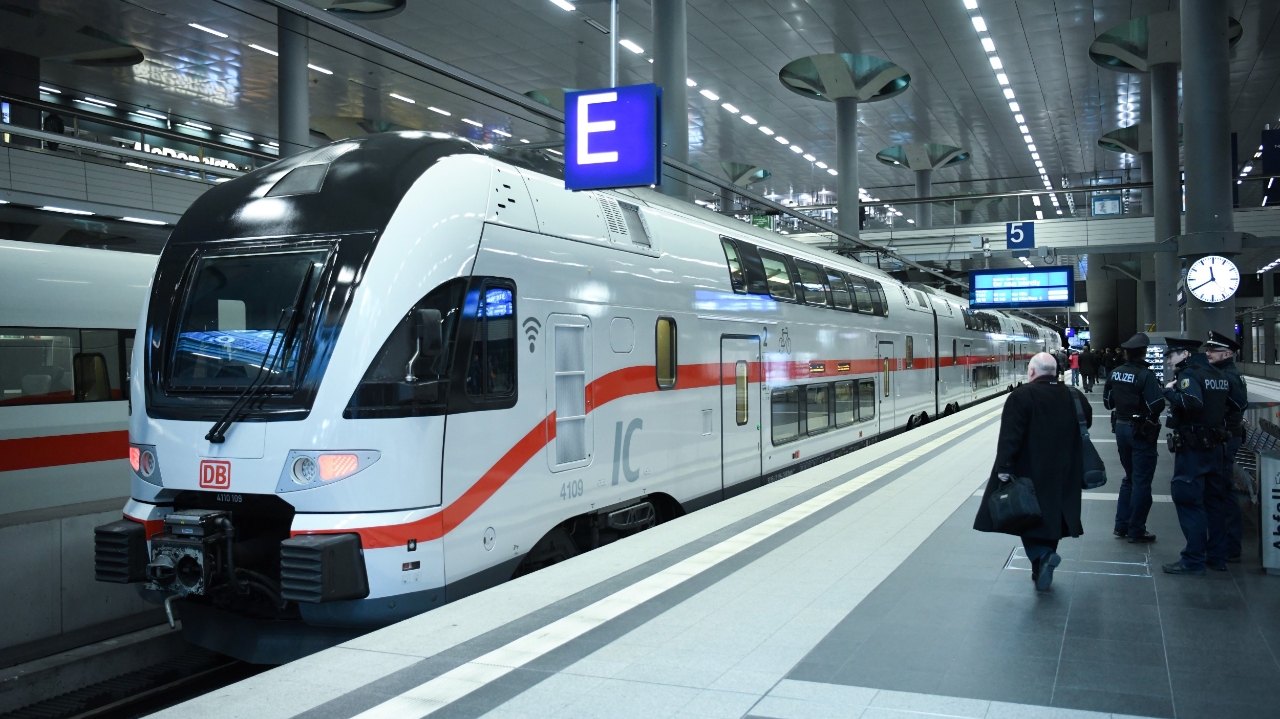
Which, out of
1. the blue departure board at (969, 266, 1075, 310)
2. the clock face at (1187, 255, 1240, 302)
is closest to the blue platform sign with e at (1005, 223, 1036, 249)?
the blue departure board at (969, 266, 1075, 310)

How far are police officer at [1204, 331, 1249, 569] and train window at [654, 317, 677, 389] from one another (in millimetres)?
4297

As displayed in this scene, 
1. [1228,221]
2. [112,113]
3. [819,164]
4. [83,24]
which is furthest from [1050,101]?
[112,113]

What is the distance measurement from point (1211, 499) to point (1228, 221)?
10899 millimetres

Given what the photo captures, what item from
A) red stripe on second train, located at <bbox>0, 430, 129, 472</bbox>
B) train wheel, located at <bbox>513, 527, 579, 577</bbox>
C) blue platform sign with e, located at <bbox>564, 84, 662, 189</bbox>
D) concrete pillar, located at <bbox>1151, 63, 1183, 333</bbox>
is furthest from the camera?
concrete pillar, located at <bbox>1151, 63, 1183, 333</bbox>

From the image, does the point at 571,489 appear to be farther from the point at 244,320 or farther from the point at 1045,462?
the point at 1045,462

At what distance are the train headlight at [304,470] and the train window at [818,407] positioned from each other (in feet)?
26.8

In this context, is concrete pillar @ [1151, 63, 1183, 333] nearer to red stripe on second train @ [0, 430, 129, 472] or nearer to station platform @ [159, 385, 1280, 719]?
station platform @ [159, 385, 1280, 719]

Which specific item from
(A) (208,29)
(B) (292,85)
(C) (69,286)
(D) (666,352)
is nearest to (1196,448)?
(D) (666,352)

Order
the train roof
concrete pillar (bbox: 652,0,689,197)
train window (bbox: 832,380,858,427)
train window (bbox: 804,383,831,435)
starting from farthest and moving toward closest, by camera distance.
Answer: concrete pillar (bbox: 652,0,689,197) < train window (bbox: 832,380,858,427) < train window (bbox: 804,383,831,435) < the train roof

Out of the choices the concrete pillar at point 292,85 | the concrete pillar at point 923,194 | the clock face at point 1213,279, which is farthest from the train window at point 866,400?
the concrete pillar at point 923,194

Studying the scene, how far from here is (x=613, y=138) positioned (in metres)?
9.02

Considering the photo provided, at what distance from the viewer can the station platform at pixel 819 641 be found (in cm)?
400

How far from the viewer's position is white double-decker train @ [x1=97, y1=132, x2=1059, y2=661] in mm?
5512

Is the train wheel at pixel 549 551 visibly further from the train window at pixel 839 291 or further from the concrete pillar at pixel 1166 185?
the concrete pillar at pixel 1166 185
